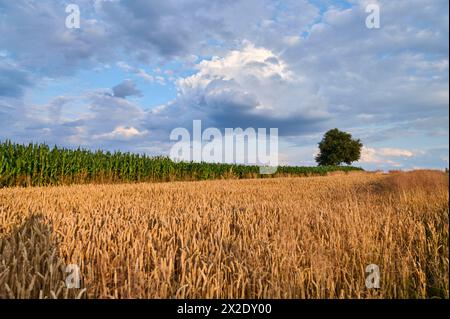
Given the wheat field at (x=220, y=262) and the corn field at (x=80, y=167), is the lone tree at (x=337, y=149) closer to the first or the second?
the corn field at (x=80, y=167)

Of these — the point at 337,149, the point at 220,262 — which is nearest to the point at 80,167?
the point at 220,262

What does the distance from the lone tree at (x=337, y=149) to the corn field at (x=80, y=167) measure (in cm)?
7210

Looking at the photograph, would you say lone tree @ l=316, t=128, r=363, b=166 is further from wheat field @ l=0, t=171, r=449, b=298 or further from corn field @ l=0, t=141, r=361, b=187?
wheat field @ l=0, t=171, r=449, b=298

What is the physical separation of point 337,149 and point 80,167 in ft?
281

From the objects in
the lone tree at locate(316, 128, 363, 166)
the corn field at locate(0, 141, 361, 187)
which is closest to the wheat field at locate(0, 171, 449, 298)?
the corn field at locate(0, 141, 361, 187)

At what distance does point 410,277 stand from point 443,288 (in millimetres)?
412

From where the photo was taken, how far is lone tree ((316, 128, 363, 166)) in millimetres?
95625

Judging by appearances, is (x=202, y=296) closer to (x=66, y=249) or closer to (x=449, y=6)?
(x=66, y=249)

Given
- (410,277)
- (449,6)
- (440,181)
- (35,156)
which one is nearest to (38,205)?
(410,277)

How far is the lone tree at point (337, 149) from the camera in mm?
95625

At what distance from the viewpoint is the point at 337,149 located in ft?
313

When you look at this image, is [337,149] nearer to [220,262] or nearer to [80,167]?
[80,167]

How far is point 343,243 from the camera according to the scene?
4.31 meters

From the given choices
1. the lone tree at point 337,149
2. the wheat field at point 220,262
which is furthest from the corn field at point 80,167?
the lone tree at point 337,149
